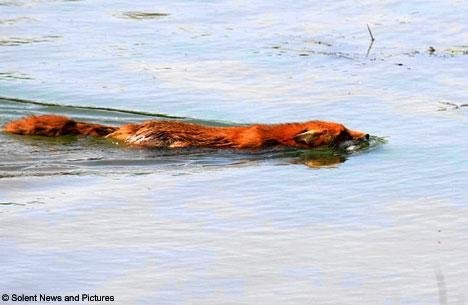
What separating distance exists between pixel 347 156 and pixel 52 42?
14.6 feet

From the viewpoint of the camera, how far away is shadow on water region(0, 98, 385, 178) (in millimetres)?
10180

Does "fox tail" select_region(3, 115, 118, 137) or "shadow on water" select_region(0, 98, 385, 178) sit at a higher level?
"fox tail" select_region(3, 115, 118, 137)

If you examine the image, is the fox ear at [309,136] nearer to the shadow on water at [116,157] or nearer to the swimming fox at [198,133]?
the swimming fox at [198,133]

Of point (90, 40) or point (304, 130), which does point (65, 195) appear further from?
point (90, 40)

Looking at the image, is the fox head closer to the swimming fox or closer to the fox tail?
the swimming fox

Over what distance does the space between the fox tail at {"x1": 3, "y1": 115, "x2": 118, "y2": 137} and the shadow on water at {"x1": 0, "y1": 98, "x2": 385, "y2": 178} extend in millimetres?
48

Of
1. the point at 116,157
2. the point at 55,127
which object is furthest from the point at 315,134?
the point at 55,127

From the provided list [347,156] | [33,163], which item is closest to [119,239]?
[33,163]

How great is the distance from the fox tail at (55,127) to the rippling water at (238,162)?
9 cm

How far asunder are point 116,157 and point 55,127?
2.34 ft

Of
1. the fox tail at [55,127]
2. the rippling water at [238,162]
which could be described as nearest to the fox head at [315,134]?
the rippling water at [238,162]

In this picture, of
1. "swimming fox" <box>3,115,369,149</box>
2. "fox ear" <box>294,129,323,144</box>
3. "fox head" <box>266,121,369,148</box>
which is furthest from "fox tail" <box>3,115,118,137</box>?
"fox ear" <box>294,129,323,144</box>

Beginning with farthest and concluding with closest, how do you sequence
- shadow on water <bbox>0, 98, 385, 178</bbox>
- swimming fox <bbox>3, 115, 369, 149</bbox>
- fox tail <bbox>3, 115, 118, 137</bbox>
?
fox tail <bbox>3, 115, 118, 137</bbox>, swimming fox <bbox>3, 115, 369, 149</bbox>, shadow on water <bbox>0, 98, 385, 178</bbox>

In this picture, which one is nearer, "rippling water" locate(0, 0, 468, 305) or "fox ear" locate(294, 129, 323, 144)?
"rippling water" locate(0, 0, 468, 305)
